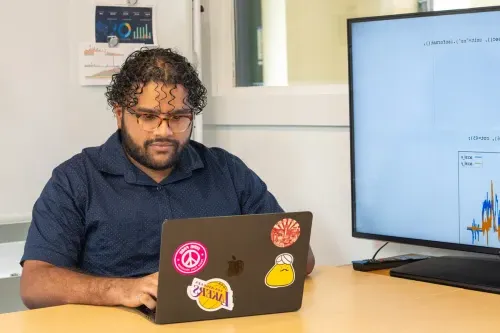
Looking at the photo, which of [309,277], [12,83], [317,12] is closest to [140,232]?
[309,277]

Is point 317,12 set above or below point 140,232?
above

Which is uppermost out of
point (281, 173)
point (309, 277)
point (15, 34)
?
point (15, 34)

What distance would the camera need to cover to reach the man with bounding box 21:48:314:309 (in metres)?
2.04

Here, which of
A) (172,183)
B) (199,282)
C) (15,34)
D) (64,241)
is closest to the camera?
(199,282)

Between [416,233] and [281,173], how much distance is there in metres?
0.73

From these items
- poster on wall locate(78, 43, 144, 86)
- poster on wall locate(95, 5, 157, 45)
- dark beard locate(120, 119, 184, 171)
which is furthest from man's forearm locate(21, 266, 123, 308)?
poster on wall locate(95, 5, 157, 45)

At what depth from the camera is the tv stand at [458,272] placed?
1.92 metres

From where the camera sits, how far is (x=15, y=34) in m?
2.46

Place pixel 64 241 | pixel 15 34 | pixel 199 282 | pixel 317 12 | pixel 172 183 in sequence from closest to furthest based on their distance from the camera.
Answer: pixel 199 282 → pixel 64 241 → pixel 172 183 → pixel 15 34 → pixel 317 12

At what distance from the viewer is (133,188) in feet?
7.02

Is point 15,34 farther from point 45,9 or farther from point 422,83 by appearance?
point 422,83

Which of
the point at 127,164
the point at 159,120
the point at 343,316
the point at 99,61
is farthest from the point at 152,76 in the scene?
the point at 343,316

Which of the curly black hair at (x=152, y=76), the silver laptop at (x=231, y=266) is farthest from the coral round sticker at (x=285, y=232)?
the curly black hair at (x=152, y=76)

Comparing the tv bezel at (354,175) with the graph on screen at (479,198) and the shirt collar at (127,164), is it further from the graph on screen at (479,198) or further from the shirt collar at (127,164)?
the shirt collar at (127,164)
